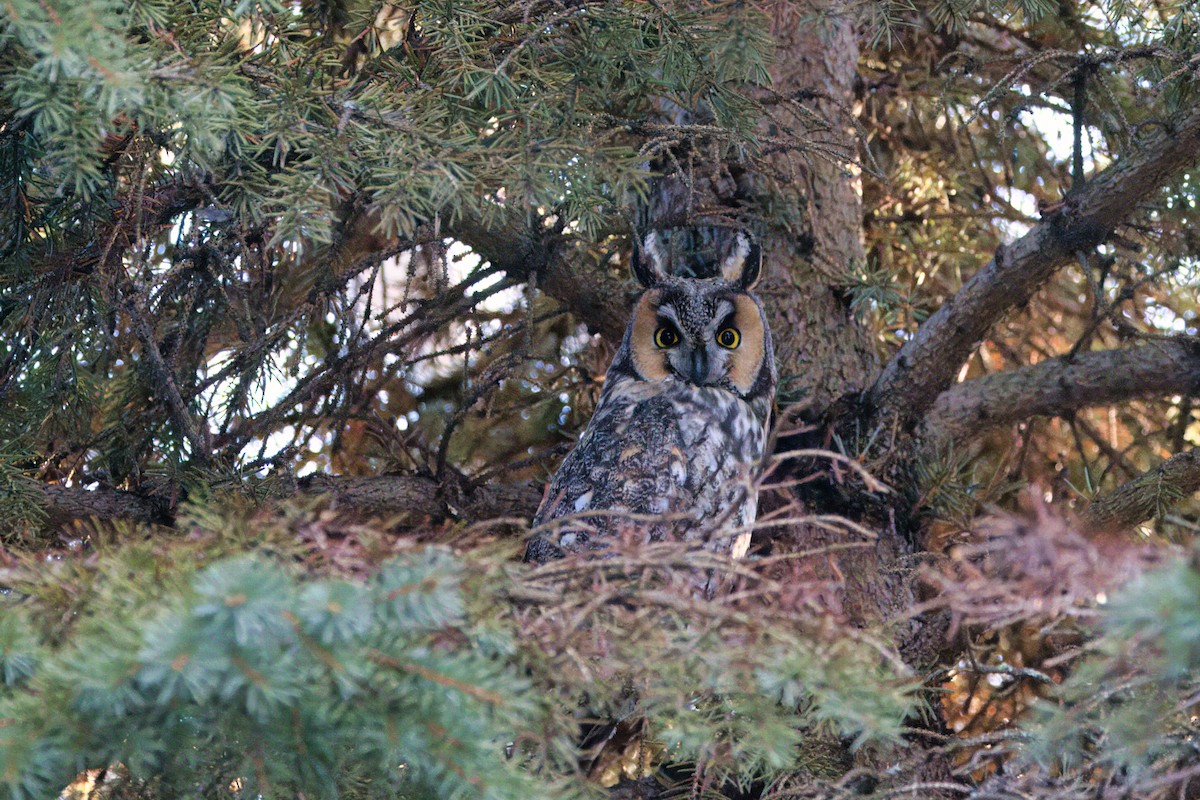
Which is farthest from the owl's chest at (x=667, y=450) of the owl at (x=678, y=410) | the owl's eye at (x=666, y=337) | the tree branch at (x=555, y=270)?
the tree branch at (x=555, y=270)

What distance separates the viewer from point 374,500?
2799 millimetres

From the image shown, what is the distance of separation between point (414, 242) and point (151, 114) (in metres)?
0.98

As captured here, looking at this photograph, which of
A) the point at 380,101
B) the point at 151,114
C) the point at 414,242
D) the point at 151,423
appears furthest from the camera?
the point at 151,423

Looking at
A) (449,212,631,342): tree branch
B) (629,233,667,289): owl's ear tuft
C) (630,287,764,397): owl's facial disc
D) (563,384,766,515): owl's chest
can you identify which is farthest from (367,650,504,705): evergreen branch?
(629,233,667,289): owl's ear tuft

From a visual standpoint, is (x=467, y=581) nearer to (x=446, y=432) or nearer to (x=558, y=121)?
(x=558, y=121)

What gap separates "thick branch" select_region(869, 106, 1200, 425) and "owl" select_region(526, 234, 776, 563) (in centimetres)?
39

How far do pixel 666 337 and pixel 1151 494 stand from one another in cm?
134

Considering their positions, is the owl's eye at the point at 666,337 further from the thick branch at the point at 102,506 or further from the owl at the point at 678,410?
the thick branch at the point at 102,506

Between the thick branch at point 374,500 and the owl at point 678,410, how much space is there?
157 millimetres

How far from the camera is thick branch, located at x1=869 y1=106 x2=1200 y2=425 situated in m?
2.40

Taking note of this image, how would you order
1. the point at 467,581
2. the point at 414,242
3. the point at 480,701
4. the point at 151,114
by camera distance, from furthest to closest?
the point at 414,242 < the point at 151,114 < the point at 467,581 < the point at 480,701

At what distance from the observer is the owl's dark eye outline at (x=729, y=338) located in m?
3.07

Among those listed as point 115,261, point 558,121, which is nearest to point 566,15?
point 558,121

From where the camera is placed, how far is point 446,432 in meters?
2.82
